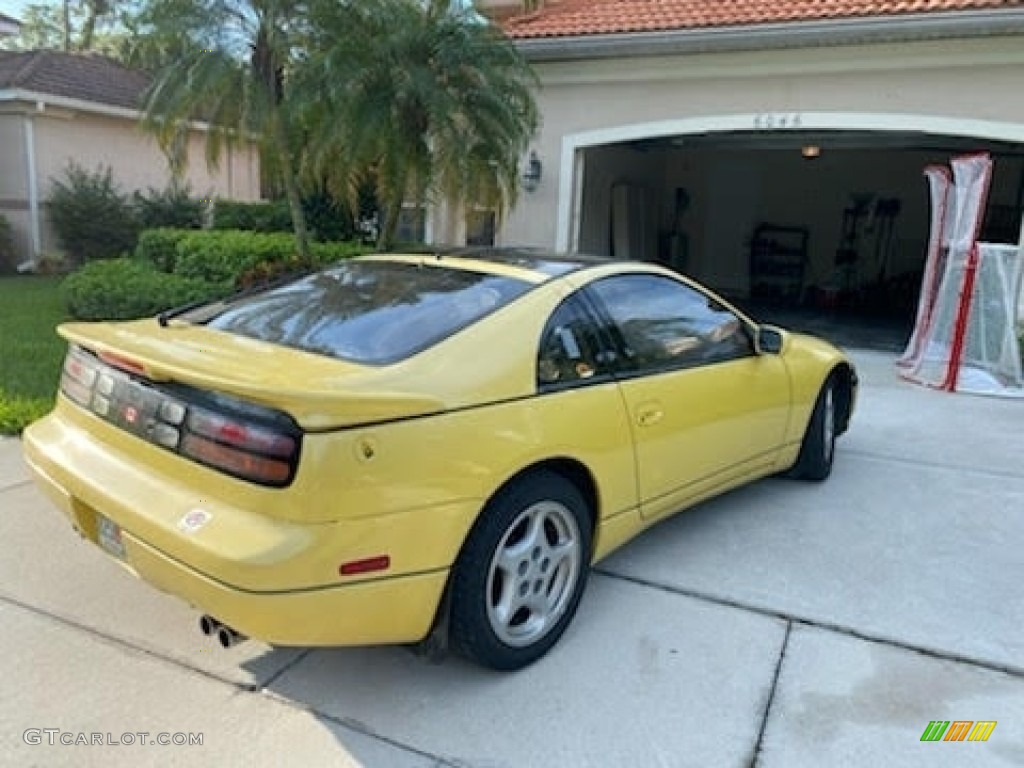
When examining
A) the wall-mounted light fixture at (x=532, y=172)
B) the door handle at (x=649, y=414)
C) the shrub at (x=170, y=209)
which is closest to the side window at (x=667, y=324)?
the door handle at (x=649, y=414)

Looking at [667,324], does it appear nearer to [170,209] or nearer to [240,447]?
[240,447]

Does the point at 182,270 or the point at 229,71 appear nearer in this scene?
the point at 229,71

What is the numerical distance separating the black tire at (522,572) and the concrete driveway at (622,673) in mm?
124

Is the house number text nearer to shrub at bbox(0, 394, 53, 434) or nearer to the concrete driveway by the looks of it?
the concrete driveway

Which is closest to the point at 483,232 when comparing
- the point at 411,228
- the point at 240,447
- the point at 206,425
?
the point at 411,228

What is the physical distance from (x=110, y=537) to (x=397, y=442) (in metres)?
1.12

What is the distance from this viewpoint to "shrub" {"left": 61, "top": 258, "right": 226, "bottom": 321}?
9.19 metres

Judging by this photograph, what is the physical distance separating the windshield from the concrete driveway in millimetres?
1149

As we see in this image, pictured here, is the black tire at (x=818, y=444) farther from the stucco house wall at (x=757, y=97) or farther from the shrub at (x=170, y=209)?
the shrub at (x=170, y=209)

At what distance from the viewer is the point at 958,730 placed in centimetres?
269

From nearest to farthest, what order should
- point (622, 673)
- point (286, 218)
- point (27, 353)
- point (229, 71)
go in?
point (622, 673) < point (27, 353) < point (229, 71) < point (286, 218)

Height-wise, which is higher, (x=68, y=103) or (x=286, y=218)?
(x=68, y=103)

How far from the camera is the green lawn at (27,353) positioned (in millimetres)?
5758

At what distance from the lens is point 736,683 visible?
2.91 metres
